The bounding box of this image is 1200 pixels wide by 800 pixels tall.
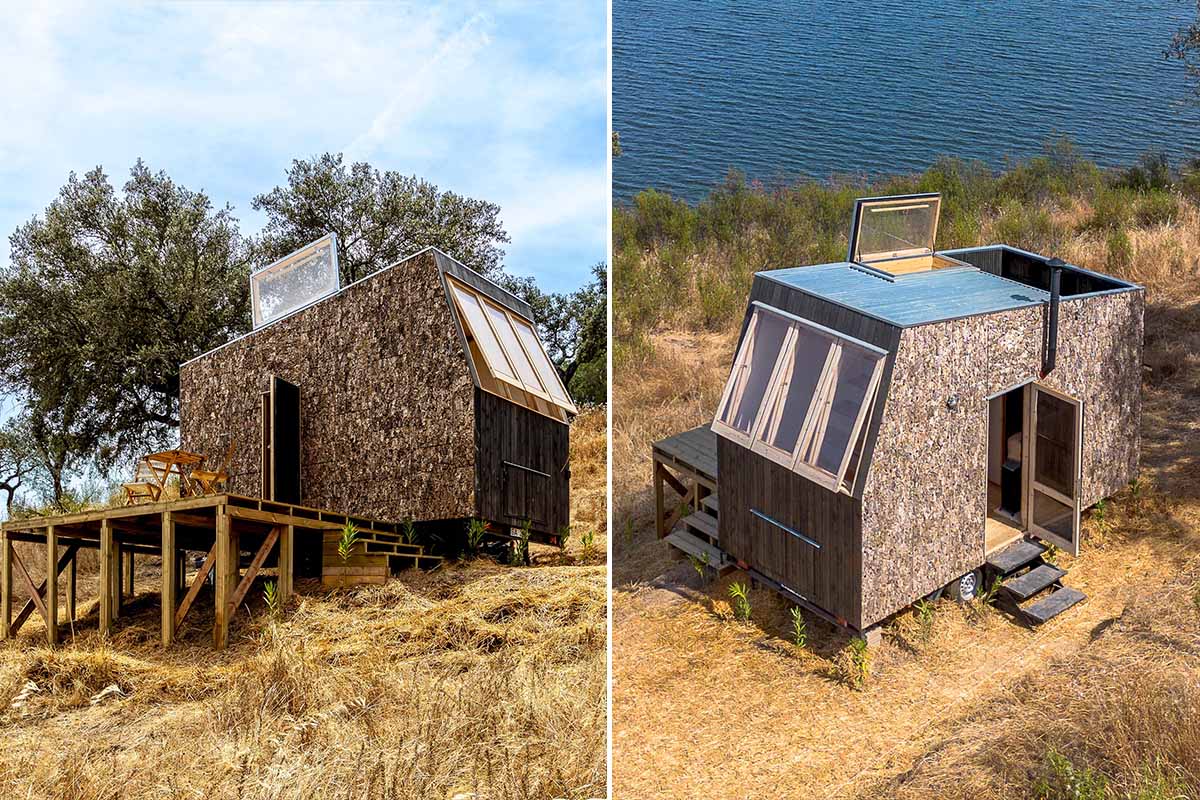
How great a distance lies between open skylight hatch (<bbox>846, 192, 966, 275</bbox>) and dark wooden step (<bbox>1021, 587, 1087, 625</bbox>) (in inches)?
126

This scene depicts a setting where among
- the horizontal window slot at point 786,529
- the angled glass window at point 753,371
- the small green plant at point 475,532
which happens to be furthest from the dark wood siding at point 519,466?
the horizontal window slot at point 786,529

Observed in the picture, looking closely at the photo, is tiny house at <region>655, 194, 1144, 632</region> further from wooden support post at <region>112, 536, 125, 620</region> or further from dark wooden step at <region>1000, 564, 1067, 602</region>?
wooden support post at <region>112, 536, 125, 620</region>

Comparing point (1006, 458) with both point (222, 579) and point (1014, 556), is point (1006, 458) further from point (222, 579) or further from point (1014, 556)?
point (222, 579)

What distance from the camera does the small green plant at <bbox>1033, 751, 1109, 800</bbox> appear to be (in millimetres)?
5723

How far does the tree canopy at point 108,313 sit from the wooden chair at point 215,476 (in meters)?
6.58

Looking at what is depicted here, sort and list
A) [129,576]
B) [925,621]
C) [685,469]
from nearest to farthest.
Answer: [925,621]
[685,469]
[129,576]

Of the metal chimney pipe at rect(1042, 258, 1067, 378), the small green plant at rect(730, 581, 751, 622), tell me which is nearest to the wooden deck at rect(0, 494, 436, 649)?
the small green plant at rect(730, 581, 751, 622)

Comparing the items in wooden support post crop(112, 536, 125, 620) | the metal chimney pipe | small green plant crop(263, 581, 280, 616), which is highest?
the metal chimney pipe

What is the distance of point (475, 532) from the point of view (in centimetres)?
1095

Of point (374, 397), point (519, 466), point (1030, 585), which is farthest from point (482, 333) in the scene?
point (1030, 585)

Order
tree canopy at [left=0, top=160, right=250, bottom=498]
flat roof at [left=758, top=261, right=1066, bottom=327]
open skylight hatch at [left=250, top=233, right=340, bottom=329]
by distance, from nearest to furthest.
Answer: flat roof at [left=758, top=261, right=1066, bottom=327]
open skylight hatch at [left=250, top=233, right=340, bottom=329]
tree canopy at [left=0, top=160, right=250, bottom=498]

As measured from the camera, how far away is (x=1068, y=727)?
265 inches

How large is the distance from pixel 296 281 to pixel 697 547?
612 centimetres

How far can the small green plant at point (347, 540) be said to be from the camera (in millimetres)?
10164
